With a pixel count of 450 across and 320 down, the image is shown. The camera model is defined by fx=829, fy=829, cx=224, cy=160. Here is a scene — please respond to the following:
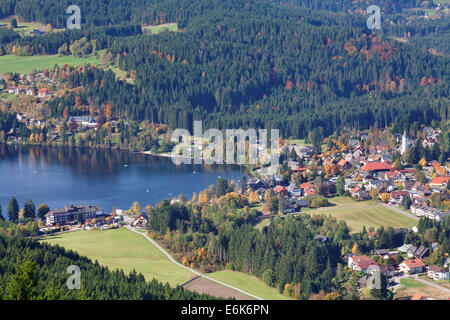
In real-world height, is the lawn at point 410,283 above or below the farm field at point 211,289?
below

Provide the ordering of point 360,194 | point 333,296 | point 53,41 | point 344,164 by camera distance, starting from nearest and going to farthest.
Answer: point 333,296
point 360,194
point 344,164
point 53,41

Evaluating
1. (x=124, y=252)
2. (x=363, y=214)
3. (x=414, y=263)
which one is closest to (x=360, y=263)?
(x=414, y=263)

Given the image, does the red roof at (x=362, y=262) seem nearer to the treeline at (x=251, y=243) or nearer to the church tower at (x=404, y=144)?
the treeline at (x=251, y=243)

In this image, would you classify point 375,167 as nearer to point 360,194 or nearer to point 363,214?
point 360,194

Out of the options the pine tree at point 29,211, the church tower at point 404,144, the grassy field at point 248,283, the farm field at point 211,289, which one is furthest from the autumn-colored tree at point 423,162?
the farm field at point 211,289

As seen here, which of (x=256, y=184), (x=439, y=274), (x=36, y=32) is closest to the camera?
(x=439, y=274)

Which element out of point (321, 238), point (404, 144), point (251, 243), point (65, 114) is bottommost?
point (321, 238)
